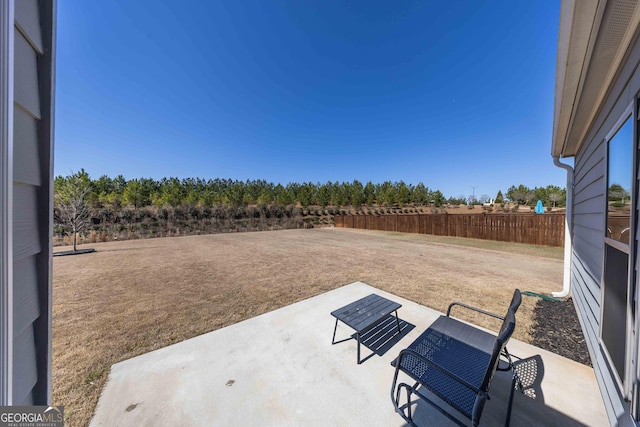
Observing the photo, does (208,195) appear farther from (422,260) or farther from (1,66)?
(1,66)

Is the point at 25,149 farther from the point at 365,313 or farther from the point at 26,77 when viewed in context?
the point at 365,313

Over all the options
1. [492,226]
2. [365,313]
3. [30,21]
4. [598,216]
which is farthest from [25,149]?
[492,226]

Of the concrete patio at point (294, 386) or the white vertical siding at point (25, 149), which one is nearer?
the white vertical siding at point (25, 149)

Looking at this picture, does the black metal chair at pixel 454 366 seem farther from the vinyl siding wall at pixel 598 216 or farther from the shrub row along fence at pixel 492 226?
the shrub row along fence at pixel 492 226

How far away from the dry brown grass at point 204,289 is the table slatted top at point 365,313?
4.31 ft

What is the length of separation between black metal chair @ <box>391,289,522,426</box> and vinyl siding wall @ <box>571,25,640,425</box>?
26.2 inches

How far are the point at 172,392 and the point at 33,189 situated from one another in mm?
2146

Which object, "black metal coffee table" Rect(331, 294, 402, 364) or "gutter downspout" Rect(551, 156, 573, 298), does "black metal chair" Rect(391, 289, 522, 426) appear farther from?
"gutter downspout" Rect(551, 156, 573, 298)

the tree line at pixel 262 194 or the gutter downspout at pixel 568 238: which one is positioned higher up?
the tree line at pixel 262 194

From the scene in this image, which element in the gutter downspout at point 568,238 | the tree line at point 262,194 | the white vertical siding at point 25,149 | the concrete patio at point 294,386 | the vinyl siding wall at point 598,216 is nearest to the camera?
the white vertical siding at point 25,149

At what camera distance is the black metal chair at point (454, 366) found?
54.7 inches

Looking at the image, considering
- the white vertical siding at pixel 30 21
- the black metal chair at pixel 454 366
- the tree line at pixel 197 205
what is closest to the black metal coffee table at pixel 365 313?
the black metal chair at pixel 454 366

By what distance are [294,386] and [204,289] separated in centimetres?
348

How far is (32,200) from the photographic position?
776 mm
